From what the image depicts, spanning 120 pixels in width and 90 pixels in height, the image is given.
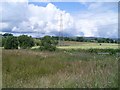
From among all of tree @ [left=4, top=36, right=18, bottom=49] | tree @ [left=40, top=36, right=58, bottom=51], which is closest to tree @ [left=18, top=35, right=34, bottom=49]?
tree @ [left=40, top=36, right=58, bottom=51]

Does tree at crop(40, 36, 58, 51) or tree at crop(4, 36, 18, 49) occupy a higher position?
tree at crop(4, 36, 18, 49)

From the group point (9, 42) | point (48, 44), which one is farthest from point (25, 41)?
point (9, 42)

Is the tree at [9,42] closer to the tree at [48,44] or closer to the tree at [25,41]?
the tree at [25,41]

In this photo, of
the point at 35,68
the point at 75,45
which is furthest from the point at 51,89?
the point at 75,45

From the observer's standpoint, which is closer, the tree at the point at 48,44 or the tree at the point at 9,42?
the tree at the point at 9,42

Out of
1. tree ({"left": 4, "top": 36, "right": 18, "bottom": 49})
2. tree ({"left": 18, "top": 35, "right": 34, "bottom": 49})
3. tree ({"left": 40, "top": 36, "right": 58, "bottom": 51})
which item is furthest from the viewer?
tree ({"left": 40, "top": 36, "right": 58, "bottom": 51})

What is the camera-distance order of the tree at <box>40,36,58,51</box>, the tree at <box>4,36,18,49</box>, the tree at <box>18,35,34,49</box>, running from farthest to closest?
the tree at <box>40,36,58,51</box>
the tree at <box>18,35,34,49</box>
the tree at <box>4,36,18,49</box>

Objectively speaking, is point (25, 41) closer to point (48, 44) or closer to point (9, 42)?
point (48, 44)

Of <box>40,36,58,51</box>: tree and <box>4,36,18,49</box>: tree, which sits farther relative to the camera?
<box>40,36,58,51</box>: tree

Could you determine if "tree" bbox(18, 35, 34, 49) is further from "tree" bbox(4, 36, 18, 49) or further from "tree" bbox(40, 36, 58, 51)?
"tree" bbox(4, 36, 18, 49)

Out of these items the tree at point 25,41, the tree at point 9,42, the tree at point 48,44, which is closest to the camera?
the tree at point 9,42

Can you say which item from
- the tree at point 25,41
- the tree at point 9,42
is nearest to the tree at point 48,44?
the tree at point 25,41

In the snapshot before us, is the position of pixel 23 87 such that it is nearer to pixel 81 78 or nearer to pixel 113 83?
pixel 81 78

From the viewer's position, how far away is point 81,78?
662cm
